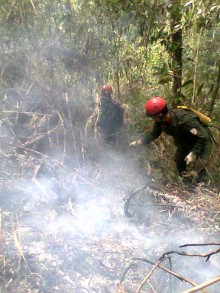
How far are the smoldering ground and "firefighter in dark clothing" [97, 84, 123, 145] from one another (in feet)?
2.84

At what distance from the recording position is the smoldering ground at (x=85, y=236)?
10.8 feet

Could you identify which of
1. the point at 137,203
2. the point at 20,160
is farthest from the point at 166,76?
the point at 20,160

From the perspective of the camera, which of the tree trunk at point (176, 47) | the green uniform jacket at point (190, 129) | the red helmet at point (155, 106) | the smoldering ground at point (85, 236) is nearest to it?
the smoldering ground at point (85, 236)

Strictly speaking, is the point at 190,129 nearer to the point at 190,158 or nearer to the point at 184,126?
the point at 184,126

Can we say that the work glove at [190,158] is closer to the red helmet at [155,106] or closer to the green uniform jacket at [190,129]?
the green uniform jacket at [190,129]

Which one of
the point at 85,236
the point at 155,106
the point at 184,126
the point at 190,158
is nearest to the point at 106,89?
the point at 155,106

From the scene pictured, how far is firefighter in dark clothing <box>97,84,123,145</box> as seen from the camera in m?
5.88

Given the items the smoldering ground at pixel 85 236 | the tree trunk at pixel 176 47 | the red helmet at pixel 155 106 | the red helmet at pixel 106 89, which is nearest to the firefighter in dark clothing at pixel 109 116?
the red helmet at pixel 106 89

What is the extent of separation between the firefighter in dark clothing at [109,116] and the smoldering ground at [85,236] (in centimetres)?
87

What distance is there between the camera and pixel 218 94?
6.97 m

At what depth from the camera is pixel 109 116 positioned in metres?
6.09

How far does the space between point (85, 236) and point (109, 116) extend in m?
2.66

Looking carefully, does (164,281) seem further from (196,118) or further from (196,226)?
(196,118)

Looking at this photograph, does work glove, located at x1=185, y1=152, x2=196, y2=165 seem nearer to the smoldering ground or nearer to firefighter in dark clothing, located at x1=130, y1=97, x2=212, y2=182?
firefighter in dark clothing, located at x1=130, y1=97, x2=212, y2=182
